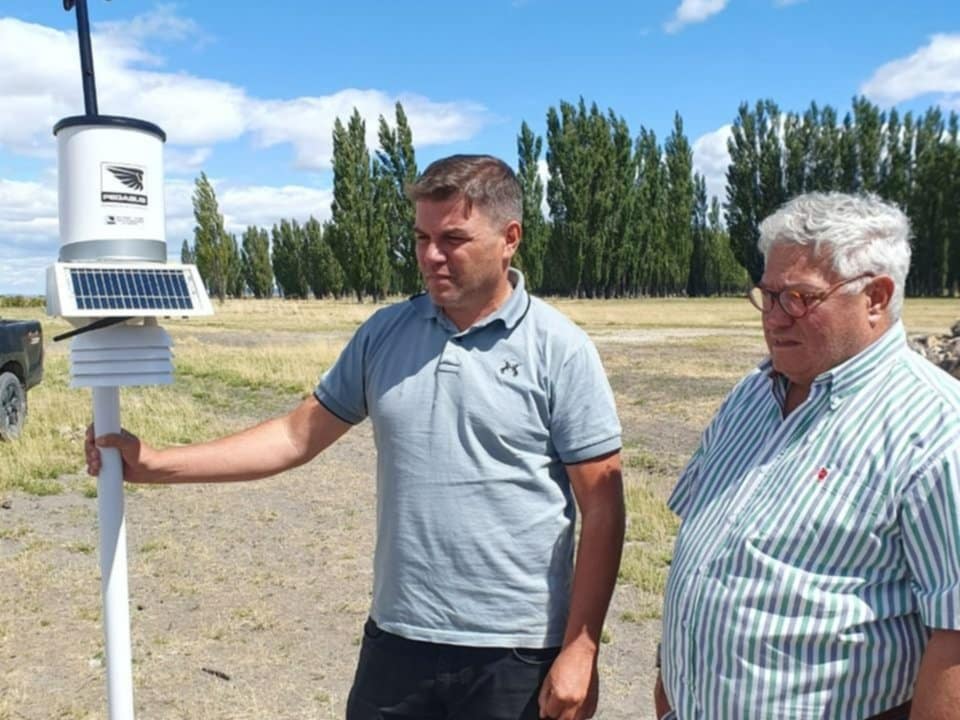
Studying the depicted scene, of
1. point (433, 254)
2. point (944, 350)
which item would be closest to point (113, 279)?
point (433, 254)

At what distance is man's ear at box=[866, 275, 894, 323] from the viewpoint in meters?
1.70

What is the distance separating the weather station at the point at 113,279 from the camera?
200cm

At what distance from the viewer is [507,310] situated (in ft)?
7.07

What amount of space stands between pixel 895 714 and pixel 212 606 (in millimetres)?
4034

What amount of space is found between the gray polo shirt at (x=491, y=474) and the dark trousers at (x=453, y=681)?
4cm

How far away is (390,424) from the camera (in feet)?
7.14

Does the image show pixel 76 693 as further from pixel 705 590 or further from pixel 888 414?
pixel 888 414

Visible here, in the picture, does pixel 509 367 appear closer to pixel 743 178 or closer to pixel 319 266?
pixel 743 178

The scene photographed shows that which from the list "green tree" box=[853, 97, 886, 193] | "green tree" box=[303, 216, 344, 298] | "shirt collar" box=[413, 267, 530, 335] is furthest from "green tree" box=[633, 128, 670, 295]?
"shirt collar" box=[413, 267, 530, 335]

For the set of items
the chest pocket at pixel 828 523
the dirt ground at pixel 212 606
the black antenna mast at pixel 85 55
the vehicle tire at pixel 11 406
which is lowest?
the dirt ground at pixel 212 606

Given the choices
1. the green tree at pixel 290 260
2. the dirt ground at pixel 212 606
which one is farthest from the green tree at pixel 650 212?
the dirt ground at pixel 212 606

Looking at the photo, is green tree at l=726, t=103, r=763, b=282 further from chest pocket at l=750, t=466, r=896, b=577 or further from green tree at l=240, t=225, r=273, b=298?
chest pocket at l=750, t=466, r=896, b=577

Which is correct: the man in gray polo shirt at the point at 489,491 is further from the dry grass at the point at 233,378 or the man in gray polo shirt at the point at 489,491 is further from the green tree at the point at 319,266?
the green tree at the point at 319,266

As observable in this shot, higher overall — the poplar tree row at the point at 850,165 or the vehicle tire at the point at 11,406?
the poplar tree row at the point at 850,165
